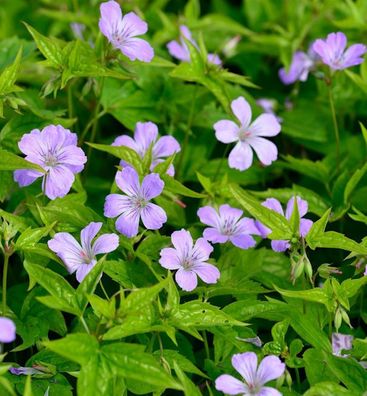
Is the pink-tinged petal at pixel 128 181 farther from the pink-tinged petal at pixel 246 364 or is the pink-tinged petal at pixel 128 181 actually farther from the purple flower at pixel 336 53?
the purple flower at pixel 336 53

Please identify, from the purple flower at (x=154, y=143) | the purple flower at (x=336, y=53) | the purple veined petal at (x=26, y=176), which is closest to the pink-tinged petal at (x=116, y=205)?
the purple veined petal at (x=26, y=176)

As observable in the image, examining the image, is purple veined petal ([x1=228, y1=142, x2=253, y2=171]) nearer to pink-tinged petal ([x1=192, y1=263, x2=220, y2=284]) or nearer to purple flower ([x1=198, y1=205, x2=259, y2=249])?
purple flower ([x1=198, y1=205, x2=259, y2=249])

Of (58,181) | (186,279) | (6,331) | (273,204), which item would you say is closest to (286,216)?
(273,204)

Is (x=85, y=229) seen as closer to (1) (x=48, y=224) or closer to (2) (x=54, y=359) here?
(1) (x=48, y=224)

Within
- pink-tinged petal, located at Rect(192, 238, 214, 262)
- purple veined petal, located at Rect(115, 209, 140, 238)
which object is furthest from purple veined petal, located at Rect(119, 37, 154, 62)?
pink-tinged petal, located at Rect(192, 238, 214, 262)

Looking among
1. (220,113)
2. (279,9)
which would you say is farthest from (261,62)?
(220,113)

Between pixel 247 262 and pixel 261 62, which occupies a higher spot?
pixel 261 62
